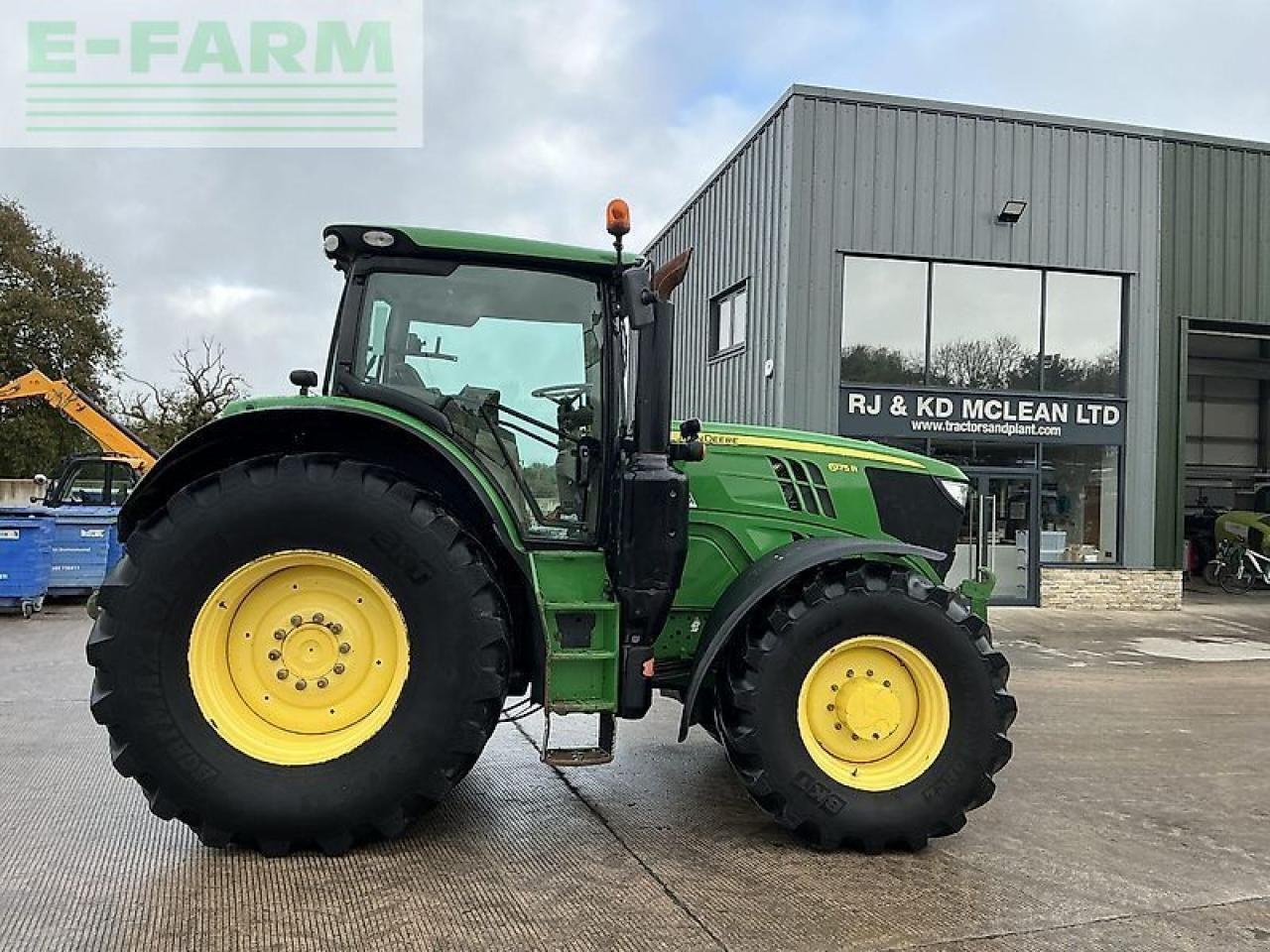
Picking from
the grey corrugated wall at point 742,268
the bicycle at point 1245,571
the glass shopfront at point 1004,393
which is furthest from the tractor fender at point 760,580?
the bicycle at point 1245,571

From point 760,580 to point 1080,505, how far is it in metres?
11.9

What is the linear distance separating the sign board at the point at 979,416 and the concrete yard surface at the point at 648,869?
790 cm

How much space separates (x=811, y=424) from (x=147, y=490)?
10.2m

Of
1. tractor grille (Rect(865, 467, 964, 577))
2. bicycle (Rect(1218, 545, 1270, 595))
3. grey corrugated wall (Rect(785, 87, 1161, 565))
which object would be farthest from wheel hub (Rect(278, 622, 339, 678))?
bicycle (Rect(1218, 545, 1270, 595))

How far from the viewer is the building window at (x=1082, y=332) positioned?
14.0m

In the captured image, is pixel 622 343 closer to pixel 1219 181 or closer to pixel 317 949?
pixel 317 949

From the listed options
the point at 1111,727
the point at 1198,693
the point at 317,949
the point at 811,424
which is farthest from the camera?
the point at 811,424

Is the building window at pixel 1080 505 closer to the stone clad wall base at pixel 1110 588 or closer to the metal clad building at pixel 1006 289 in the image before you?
the metal clad building at pixel 1006 289

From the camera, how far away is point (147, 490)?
3828mm

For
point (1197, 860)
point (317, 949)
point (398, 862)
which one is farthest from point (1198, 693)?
point (317, 949)

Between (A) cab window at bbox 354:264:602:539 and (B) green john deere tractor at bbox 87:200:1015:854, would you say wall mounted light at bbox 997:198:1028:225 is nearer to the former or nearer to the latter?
(B) green john deere tractor at bbox 87:200:1015:854

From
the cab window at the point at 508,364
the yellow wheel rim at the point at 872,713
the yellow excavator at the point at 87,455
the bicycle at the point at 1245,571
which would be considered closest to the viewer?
the yellow wheel rim at the point at 872,713

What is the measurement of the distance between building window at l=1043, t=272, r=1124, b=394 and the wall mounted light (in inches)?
41.9

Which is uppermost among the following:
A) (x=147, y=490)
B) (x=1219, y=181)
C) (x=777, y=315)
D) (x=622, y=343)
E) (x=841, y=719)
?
(x=1219, y=181)
